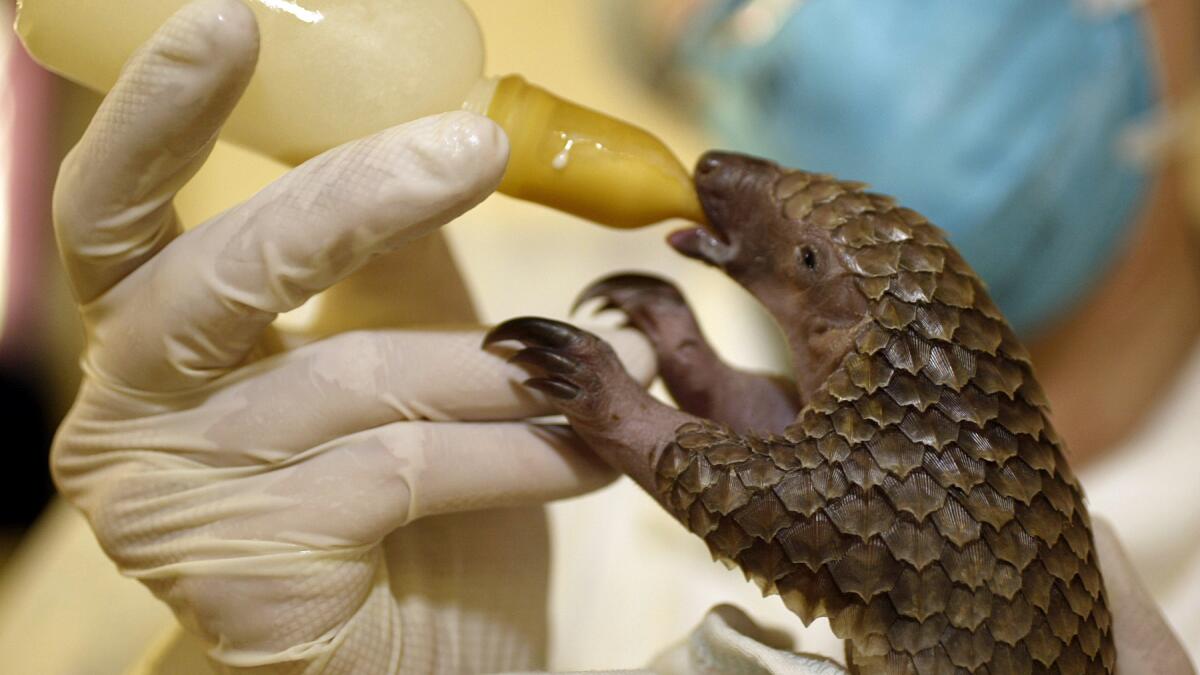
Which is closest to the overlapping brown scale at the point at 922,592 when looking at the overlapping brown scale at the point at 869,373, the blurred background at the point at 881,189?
the overlapping brown scale at the point at 869,373

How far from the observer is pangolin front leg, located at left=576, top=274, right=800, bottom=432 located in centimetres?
75

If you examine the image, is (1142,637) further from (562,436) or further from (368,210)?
(368,210)

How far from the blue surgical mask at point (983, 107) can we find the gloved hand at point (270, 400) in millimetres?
763

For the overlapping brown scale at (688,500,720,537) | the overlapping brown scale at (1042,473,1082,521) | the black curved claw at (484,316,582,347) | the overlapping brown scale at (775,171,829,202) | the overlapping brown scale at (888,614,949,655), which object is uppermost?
the overlapping brown scale at (775,171,829,202)

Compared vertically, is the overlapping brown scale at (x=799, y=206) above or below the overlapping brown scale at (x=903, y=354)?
above

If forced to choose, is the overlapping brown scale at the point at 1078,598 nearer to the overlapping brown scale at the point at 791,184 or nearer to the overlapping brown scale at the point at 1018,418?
the overlapping brown scale at the point at 1018,418

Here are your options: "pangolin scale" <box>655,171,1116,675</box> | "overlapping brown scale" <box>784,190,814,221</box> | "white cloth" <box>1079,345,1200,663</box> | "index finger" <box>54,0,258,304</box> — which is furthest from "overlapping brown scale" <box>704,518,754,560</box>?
"white cloth" <box>1079,345,1200,663</box>

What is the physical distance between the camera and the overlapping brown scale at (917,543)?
1.76 ft

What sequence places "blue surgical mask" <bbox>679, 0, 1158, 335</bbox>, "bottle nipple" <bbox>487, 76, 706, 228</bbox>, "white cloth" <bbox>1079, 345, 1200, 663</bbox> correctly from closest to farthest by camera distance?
"bottle nipple" <bbox>487, 76, 706, 228</bbox> < "white cloth" <bbox>1079, 345, 1200, 663</bbox> < "blue surgical mask" <bbox>679, 0, 1158, 335</bbox>

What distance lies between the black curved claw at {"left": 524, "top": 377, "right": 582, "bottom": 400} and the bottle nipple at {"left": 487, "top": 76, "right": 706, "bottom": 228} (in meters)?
0.11

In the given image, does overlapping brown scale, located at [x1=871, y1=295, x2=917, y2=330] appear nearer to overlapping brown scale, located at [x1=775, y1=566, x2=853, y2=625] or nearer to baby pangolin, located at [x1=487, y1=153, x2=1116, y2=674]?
baby pangolin, located at [x1=487, y1=153, x2=1116, y2=674]

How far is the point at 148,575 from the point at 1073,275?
116 cm

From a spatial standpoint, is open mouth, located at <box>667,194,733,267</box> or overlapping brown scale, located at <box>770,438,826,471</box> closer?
overlapping brown scale, located at <box>770,438,826,471</box>

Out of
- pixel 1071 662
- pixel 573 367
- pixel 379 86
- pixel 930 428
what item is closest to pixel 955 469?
pixel 930 428
